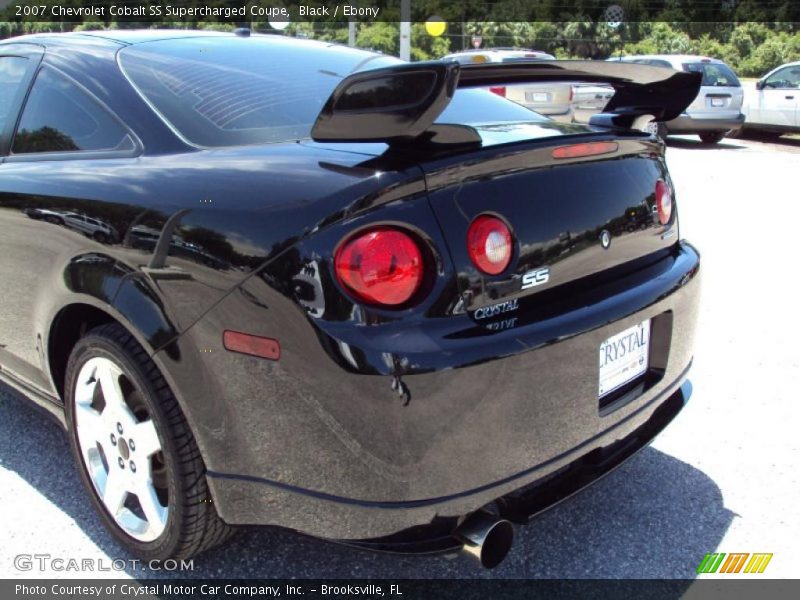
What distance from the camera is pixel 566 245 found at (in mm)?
2072

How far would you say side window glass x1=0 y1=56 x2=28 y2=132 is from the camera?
118 inches

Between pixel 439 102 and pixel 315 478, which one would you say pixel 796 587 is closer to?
pixel 315 478

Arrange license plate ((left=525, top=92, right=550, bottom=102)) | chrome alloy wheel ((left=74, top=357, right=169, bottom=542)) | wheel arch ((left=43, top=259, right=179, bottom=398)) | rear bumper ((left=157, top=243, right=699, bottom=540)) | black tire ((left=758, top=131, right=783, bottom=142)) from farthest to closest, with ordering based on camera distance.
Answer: black tire ((left=758, top=131, right=783, bottom=142))
license plate ((left=525, top=92, right=550, bottom=102))
chrome alloy wheel ((left=74, top=357, right=169, bottom=542))
wheel arch ((left=43, top=259, right=179, bottom=398))
rear bumper ((left=157, top=243, right=699, bottom=540))

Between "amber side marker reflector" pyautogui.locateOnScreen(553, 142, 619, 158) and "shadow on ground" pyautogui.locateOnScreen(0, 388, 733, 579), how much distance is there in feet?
3.21

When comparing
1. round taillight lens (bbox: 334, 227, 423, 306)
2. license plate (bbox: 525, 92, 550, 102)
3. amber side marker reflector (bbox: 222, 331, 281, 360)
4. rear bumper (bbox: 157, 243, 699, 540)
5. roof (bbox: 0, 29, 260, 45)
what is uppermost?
roof (bbox: 0, 29, 260, 45)

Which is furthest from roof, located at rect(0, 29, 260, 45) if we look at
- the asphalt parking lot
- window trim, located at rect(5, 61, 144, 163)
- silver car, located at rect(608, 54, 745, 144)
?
silver car, located at rect(608, 54, 745, 144)

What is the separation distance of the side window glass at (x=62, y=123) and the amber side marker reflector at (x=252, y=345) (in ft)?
2.83

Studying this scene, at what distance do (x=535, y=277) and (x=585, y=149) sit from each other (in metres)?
0.49

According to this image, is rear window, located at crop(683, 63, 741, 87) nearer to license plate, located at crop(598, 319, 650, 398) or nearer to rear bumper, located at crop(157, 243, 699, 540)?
license plate, located at crop(598, 319, 650, 398)

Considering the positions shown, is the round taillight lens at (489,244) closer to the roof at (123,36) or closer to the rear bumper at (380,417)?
the rear bumper at (380,417)

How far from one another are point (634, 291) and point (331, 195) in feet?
3.20

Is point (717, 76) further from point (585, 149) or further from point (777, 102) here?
point (585, 149)

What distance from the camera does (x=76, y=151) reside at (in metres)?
2.62

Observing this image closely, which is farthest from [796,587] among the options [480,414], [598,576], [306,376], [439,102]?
[439,102]
